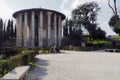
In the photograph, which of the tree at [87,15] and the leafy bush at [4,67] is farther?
the tree at [87,15]

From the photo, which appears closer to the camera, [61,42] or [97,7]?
[61,42]

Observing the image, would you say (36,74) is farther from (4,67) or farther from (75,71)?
(4,67)

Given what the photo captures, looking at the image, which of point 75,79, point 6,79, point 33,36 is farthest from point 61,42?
point 6,79

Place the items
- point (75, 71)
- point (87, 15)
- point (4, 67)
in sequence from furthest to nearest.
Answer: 1. point (87, 15)
2. point (75, 71)
3. point (4, 67)

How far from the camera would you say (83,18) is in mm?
63688

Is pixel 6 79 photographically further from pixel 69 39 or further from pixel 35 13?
pixel 69 39

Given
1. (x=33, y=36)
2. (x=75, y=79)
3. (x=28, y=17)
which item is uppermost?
(x=28, y=17)

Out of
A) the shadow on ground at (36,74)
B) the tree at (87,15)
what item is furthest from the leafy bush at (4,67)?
the tree at (87,15)

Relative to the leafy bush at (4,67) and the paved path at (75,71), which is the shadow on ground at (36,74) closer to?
the paved path at (75,71)

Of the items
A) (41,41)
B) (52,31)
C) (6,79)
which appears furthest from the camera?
(52,31)

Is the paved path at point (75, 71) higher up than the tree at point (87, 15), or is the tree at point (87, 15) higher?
the tree at point (87, 15)

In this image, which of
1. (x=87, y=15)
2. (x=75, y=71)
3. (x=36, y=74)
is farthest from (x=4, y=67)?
(x=87, y=15)

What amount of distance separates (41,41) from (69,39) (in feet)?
31.7

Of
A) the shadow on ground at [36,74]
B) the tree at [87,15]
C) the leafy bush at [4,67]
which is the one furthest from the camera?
the tree at [87,15]
